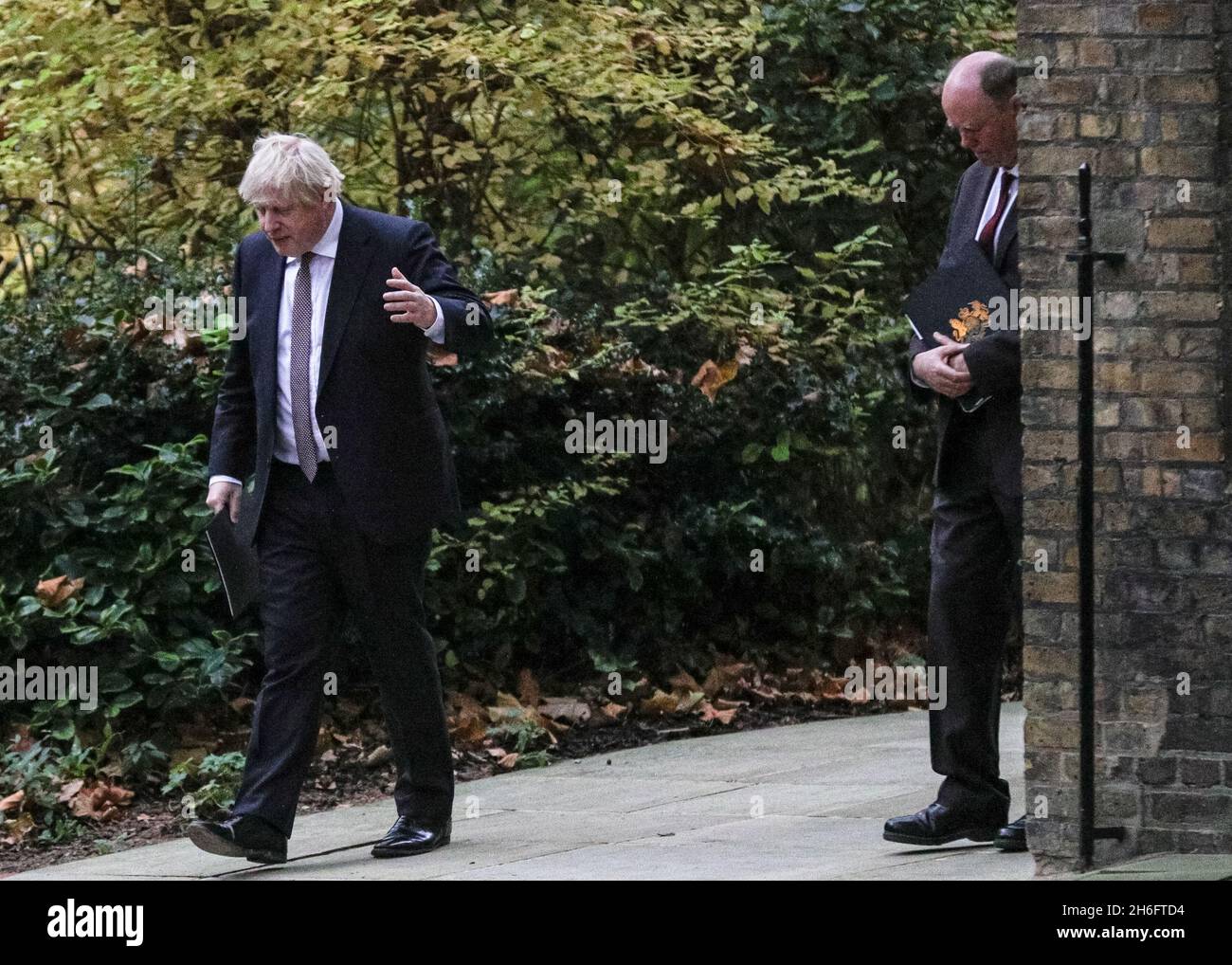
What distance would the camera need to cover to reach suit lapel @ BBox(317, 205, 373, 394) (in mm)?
6074

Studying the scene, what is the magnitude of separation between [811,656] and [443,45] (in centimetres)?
323

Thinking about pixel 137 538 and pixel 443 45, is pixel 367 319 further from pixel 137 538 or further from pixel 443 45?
pixel 443 45

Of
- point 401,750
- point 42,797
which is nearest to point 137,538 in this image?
point 42,797

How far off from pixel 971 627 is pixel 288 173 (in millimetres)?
2320

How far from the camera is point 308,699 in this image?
6.05 meters

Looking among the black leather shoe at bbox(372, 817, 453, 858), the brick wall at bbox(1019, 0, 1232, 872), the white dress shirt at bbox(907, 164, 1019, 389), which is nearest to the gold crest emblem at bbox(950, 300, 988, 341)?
the white dress shirt at bbox(907, 164, 1019, 389)

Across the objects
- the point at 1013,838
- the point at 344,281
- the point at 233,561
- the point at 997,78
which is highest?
the point at 997,78

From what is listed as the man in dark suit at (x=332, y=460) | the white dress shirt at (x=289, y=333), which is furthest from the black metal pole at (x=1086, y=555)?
the white dress shirt at (x=289, y=333)

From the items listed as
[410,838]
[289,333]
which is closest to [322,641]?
[410,838]

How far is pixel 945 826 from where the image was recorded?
594 cm

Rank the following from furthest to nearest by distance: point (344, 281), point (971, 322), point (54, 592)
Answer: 1. point (54, 592)
2. point (344, 281)
3. point (971, 322)

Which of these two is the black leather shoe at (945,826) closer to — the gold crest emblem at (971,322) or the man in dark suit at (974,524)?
the man in dark suit at (974,524)

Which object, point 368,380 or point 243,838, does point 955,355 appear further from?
point 243,838

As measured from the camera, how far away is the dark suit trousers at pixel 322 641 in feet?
19.7
